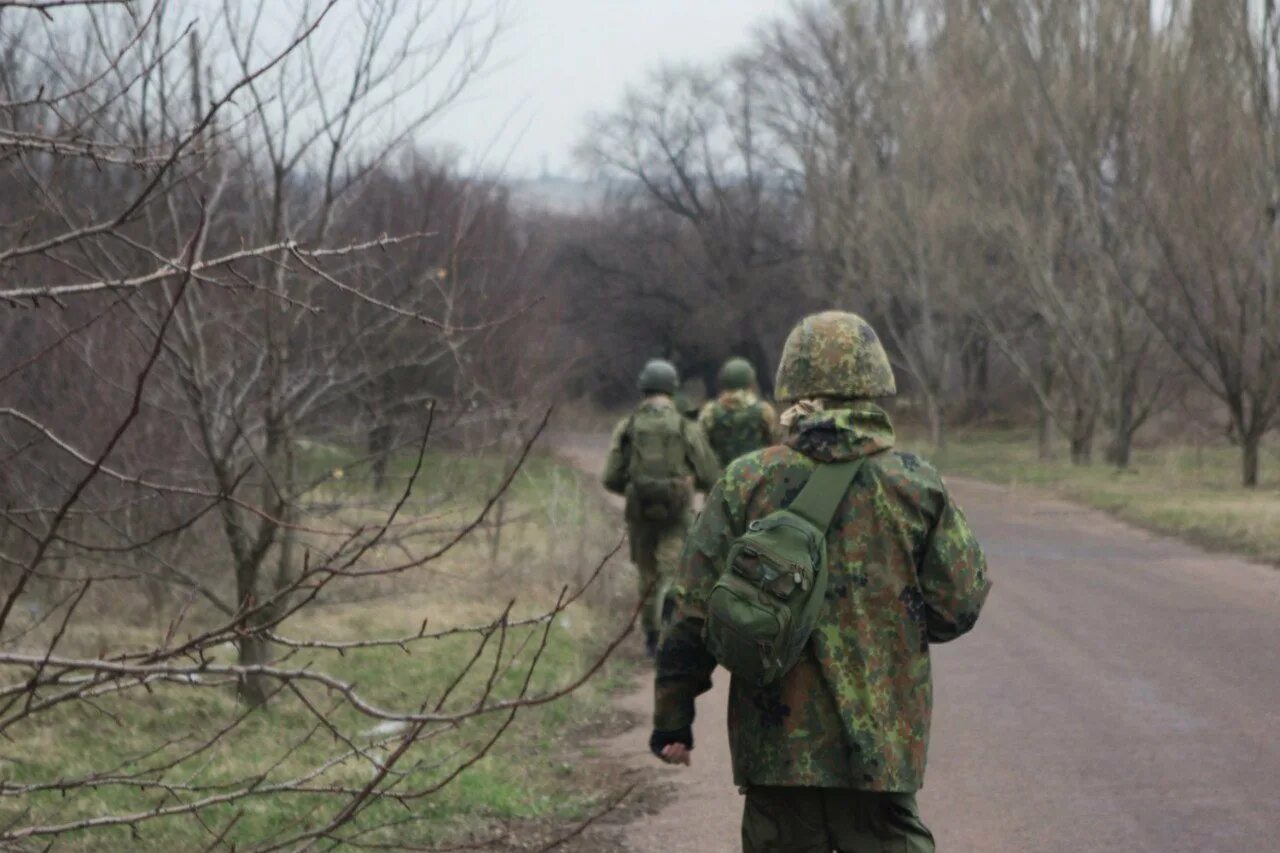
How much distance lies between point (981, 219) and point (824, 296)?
1468 cm

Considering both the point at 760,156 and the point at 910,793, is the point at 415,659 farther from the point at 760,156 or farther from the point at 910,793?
the point at 760,156

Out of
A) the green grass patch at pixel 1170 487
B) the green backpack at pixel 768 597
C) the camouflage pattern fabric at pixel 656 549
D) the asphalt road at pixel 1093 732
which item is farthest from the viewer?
the green grass patch at pixel 1170 487

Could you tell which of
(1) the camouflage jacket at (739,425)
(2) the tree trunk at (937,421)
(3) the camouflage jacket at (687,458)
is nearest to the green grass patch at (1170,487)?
(2) the tree trunk at (937,421)

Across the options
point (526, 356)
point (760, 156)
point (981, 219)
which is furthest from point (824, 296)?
point (526, 356)

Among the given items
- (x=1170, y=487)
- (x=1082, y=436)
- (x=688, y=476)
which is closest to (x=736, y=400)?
(x=688, y=476)

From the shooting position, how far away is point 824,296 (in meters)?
47.9

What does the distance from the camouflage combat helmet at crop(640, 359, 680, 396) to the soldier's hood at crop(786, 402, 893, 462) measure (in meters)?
6.33

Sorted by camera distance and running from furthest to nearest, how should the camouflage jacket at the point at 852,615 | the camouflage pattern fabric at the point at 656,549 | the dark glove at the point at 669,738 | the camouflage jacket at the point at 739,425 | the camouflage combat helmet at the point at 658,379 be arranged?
the camouflage jacket at the point at 739,425 < the camouflage pattern fabric at the point at 656,549 < the camouflage combat helmet at the point at 658,379 < the dark glove at the point at 669,738 < the camouflage jacket at the point at 852,615

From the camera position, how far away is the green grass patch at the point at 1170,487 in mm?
17328

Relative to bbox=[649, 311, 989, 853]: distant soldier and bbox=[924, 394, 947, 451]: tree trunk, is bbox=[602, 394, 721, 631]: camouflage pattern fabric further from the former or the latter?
bbox=[924, 394, 947, 451]: tree trunk

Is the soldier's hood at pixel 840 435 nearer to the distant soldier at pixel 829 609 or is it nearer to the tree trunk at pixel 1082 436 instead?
the distant soldier at pixel 829 609

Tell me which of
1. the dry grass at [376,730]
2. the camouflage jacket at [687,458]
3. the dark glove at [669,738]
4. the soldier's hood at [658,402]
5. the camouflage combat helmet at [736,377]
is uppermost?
the camouflage combat helmet at [736,377]

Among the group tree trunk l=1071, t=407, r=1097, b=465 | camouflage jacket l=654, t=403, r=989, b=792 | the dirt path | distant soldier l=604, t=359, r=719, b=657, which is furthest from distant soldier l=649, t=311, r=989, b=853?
tree trunk l=1071, t=407, r=1097, b=465

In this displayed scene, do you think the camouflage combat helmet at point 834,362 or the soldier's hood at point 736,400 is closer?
Answer: the camouflage combat helmet at point 834,362
